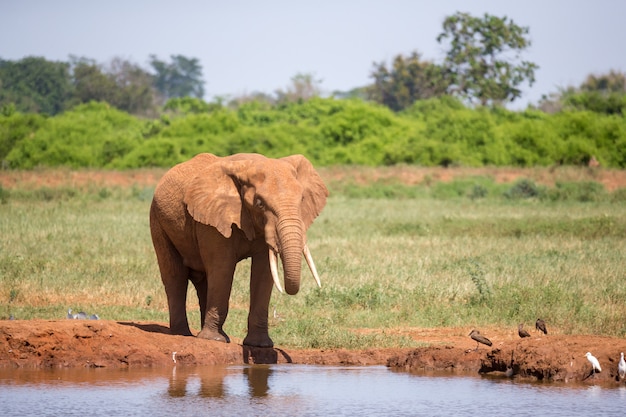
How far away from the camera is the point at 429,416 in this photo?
29.9ft

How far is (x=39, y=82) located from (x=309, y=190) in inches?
2811

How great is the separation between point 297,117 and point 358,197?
20191 millimetres

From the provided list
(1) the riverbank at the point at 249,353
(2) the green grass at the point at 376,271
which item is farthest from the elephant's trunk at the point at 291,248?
(2) the green grass at the point at 376,271

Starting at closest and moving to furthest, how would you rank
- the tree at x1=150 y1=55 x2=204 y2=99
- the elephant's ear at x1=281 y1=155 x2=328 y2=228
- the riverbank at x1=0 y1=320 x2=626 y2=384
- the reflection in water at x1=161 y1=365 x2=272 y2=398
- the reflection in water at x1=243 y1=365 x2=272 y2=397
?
the reflection in water at x1=161 y1=365 x2=272 y2=398, the reflection in water at x1=243 y1=365 x2=272 y2=397, the riverbank at x1=0 y1=320 x2=626 y2=384, the elephant's ear at x1=281 y1=155 x2=328 y2=228, the tree at x1=150 y1=55 x2=204 y2=99

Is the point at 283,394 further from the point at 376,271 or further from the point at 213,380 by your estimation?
the point at 376,271

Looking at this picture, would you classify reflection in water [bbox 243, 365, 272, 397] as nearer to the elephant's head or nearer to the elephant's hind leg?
the elephant's head

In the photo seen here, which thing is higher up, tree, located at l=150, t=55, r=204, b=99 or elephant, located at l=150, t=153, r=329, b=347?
tree, located at l=150, t=55, r=204, b=99

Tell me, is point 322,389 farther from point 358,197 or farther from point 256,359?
point 358,197

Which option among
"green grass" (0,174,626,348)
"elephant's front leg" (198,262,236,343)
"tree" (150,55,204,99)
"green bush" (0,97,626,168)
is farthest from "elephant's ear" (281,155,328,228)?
"tree" (150,55,204,99)

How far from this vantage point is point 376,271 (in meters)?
17.8

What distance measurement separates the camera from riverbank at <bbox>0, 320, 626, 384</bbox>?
34.7 ft

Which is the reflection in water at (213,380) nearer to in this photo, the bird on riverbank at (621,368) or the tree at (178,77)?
the bird on riverbank at (621,368)

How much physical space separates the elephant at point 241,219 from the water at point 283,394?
2.43ft

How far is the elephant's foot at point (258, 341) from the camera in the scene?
446 inches
